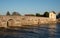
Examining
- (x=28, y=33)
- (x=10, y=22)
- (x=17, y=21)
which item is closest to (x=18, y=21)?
(x=17, y=21)

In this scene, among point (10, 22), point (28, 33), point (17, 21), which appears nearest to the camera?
point (28, 33)

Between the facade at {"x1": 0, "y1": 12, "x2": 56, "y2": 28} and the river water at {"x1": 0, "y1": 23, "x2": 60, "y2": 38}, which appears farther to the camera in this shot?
the facade at {"x1": 0, "y1": 12, "x2": 56, "y2": 28}

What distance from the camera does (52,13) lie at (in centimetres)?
6812

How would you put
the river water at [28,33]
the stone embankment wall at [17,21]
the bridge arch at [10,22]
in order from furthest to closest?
the bridge arch at [10,22]
the stone embankment wall at [17,21]
the river water at [28,33]

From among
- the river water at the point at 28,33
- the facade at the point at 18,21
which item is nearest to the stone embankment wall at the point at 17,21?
the facade at the point at 18,21

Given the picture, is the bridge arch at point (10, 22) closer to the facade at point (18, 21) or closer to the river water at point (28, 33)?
the facade at point (18, 21)

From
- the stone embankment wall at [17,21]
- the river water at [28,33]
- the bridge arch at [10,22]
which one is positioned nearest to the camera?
the river water at [28,33]

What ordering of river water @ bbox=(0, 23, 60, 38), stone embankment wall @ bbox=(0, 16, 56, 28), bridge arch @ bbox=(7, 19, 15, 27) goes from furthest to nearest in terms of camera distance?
bridge arch @ bbox=(7, 19, 15, 27)
stone embankment wall @ bbox=(0, 16, 56, 28)
river water @ bbox=(0, 23, 60, 38)

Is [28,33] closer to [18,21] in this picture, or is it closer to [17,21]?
[17,21]

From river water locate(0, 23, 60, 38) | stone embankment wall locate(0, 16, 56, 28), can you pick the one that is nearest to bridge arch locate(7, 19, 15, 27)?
stone embankment wall locate(0, 16, 56, 28)

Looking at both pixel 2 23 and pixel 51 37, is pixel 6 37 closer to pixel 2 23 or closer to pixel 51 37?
pixel 51 37

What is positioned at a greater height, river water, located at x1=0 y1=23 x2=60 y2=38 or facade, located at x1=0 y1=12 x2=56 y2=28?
facade, located at x1=0 y1=12 x2=56 y2=28

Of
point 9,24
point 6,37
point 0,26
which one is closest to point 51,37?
point 6,37

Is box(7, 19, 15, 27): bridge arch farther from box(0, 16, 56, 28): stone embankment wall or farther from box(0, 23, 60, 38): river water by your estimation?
box(0, 23, 60, 38): river water
